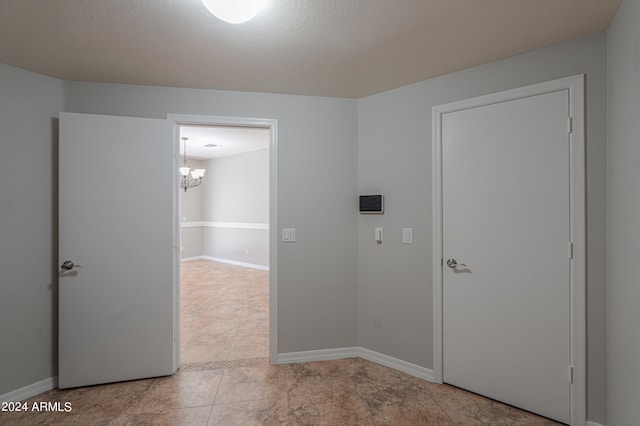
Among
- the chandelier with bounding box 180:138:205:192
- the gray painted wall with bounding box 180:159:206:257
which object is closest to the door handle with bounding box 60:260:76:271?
the chandelier with bounding box 180:138:205:192

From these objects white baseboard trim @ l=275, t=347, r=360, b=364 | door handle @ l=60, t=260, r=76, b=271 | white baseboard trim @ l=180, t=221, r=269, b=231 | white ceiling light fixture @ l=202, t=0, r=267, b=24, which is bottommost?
white baseboard trim @ l=275, t=347, r=360, b=364

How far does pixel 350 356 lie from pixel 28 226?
278 cm

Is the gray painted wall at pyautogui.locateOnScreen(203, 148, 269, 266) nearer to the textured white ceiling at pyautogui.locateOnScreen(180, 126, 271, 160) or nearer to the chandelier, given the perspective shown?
the textured white ceiling at pyautogui.locateOnScreen(180, 126, 271, 160)

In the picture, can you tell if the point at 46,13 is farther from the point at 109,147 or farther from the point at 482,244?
the point at 482,244

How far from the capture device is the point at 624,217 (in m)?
1.63

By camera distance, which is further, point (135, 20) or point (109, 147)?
point (109, 147)

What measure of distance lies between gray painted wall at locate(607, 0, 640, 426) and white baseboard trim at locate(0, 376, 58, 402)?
143 inches

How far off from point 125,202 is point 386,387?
8.08 ft

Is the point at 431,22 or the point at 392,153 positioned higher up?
the point at 431,22

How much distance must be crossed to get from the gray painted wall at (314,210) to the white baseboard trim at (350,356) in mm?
51

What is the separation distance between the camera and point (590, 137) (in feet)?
6.30

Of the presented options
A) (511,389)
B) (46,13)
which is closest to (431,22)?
(46,13)

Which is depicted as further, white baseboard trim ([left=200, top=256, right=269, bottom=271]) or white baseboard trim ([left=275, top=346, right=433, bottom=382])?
white baseboard trim ([left=200, top=256, right=269, bottom=271])

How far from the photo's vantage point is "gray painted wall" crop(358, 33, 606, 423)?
75.1 inches
